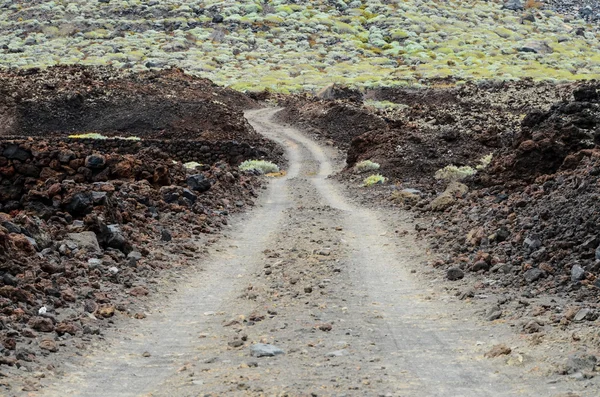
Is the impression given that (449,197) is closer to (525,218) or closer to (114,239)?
(525,218)

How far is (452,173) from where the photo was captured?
89.0 feet

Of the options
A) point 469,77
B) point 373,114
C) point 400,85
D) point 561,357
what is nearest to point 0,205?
point 561,357

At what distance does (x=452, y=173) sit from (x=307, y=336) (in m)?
18.8

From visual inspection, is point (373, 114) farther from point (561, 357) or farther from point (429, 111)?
point (561, 357)

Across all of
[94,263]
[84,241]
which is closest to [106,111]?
[84,241]

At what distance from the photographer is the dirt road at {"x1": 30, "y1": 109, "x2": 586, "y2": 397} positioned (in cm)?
752

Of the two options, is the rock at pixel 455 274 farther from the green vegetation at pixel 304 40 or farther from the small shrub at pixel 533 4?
the small shrub at pixel 533 4

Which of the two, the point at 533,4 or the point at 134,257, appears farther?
the point at 533,4

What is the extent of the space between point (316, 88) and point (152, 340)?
214ft

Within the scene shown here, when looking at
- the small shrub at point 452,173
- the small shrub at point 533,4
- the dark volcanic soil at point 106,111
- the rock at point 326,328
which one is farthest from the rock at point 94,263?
the small shrub at point 533,4

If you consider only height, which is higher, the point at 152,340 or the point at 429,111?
the point at 152,340

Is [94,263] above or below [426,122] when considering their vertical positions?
above

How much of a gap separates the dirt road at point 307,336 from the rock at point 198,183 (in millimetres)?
5000

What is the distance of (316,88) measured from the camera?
73.6 m
